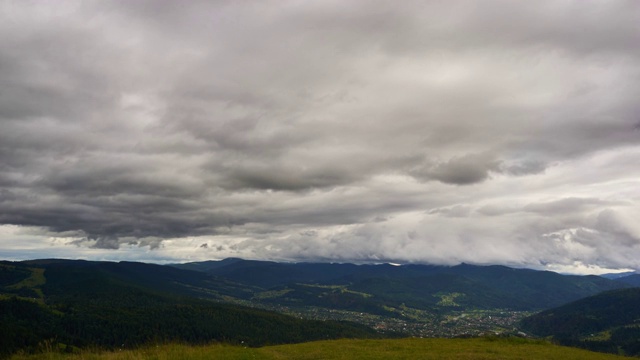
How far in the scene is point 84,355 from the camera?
78.0ft

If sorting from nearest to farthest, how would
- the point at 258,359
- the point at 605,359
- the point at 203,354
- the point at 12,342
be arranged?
the point at 203,354
the point at 258,359
the point at 605,359
the point at 12,342

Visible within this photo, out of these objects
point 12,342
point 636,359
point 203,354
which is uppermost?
point 203,354

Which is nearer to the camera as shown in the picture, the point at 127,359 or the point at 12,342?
the point at 127,359

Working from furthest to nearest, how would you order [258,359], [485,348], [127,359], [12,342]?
[12,342] < [485,348] < [258,359] < [127,359]

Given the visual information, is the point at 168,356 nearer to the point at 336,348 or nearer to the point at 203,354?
the point at 203,354

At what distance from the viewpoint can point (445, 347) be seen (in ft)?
119

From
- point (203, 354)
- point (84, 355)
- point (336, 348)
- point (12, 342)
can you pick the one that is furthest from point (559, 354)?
point (12, 342)

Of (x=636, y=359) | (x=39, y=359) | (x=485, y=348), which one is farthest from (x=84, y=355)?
(x=636, y=359)

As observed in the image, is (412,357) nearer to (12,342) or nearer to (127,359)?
(127,359)

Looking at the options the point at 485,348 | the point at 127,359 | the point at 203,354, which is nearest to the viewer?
the point at 127,359

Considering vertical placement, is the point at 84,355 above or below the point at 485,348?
above

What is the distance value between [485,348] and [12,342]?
678 feet

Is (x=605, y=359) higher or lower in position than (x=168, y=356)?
lower

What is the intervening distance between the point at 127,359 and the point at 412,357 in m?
19.1
